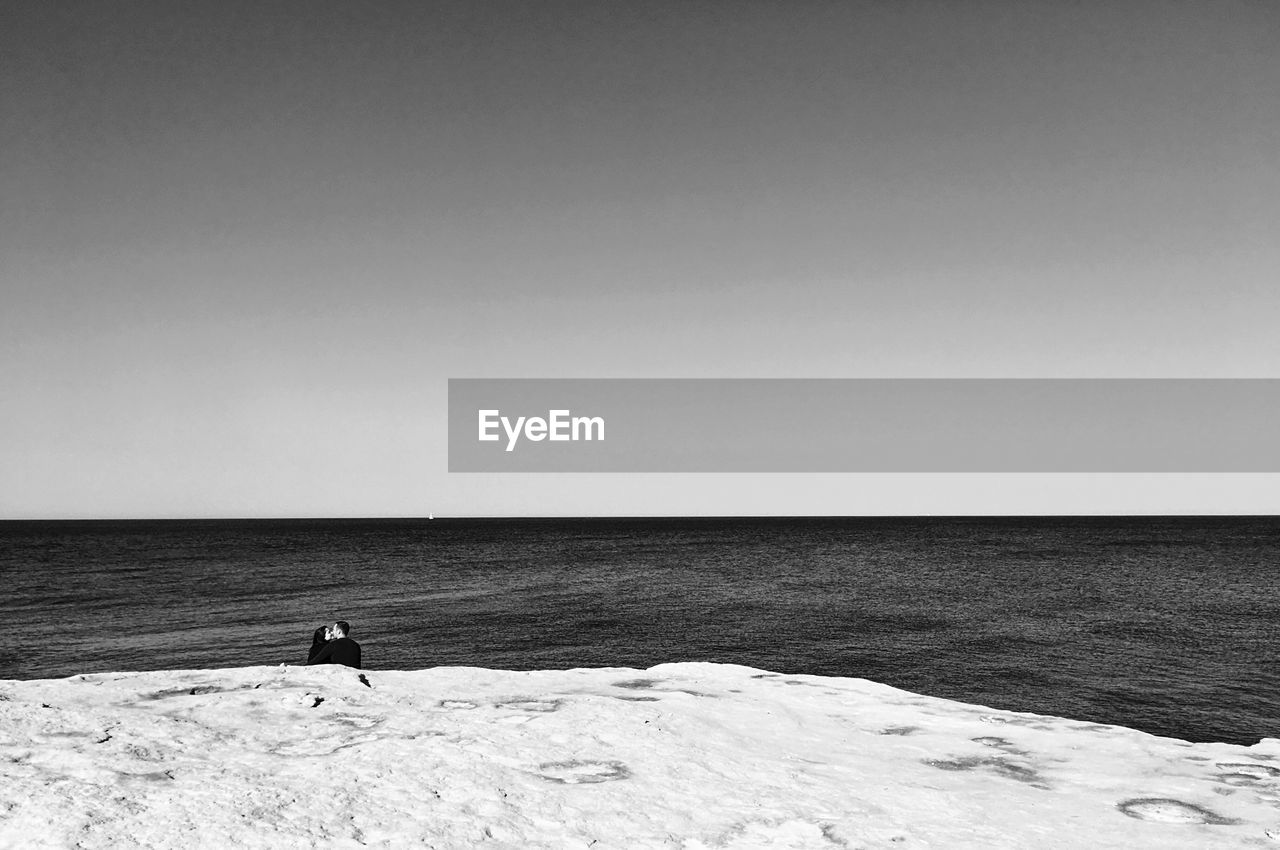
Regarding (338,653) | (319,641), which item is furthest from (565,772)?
(319,641)

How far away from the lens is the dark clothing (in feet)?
41.3

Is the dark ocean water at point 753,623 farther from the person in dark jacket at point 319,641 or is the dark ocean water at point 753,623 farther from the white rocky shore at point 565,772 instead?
the white rocky shore at point 565,772

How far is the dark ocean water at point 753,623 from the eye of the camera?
3047 cm

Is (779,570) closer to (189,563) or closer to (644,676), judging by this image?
(189,563)

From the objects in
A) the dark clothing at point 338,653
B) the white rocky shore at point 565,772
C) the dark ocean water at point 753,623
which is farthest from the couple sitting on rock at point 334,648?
the dark ocean water at point 753,623

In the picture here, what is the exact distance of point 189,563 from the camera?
88938 millimetres

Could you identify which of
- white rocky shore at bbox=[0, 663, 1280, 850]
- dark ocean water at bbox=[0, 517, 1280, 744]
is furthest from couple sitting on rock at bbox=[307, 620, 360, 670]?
dark ocean water at bbox=[0, 517, 1280, 744]

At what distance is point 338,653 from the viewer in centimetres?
1268

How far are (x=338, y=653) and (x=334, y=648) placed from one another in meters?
0.10

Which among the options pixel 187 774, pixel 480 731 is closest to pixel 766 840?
pixel 480 731

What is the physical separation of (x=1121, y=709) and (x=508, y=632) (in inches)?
1078

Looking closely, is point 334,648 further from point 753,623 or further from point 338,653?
point 753,623

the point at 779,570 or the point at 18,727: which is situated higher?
the point at 18,727

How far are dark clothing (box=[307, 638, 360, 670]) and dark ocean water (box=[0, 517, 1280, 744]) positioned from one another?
20.1 m
